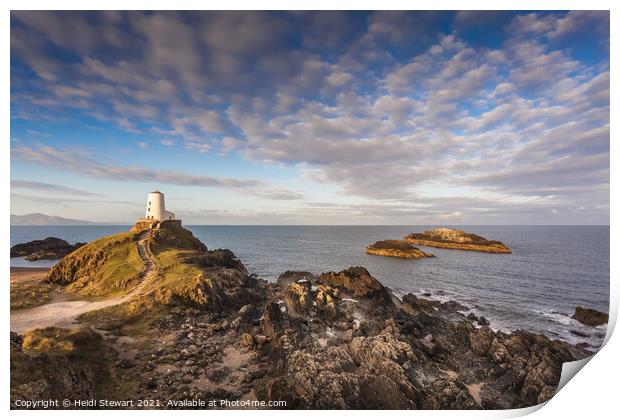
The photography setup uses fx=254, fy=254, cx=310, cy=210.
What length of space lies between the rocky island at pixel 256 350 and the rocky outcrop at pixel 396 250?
25855 mm

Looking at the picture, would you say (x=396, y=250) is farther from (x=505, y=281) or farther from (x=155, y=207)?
(x=155, y=207)

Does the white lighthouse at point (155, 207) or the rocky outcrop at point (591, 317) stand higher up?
the white lighthouse at point (155, 207)

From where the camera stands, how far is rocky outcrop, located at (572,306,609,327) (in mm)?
18453

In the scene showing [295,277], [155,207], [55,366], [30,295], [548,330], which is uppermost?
[155,207]

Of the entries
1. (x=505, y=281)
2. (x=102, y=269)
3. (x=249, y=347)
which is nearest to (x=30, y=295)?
(x=102, y=269)

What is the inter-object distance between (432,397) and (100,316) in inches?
699

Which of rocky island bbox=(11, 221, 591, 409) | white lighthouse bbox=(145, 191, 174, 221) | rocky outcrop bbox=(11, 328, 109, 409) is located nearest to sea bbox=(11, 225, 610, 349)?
rocky island bbox=(11, 221, 591, 409)

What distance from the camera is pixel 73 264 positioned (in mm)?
20828

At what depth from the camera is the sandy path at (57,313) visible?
1310 cm

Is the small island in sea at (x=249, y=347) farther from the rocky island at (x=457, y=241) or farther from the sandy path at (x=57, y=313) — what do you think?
the rocky island at (x=457, y=241)

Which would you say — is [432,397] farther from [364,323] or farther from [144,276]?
[144,276]

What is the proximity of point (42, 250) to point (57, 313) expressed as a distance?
108 feet

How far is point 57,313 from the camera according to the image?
14.7m

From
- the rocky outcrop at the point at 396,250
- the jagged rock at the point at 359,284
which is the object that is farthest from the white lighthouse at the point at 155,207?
the rocky outcrop at the point at 396,250
